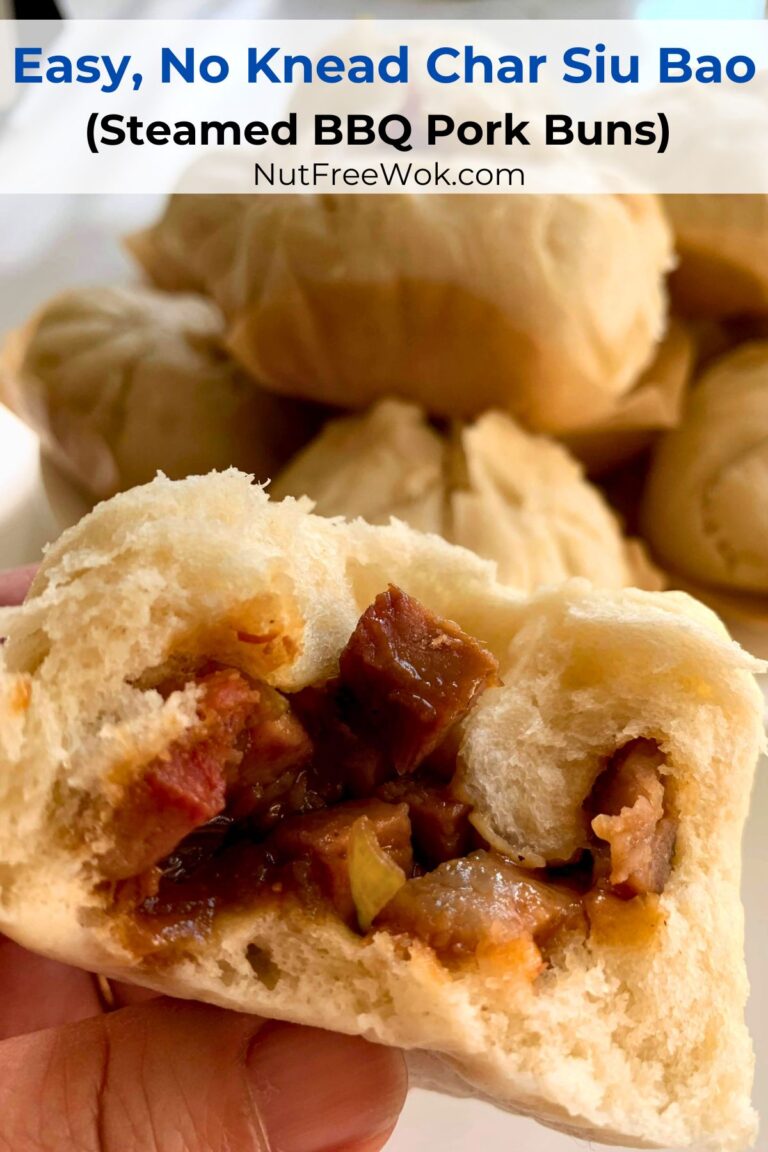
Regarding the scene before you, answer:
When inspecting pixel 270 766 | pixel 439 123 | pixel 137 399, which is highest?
pixel 439 123

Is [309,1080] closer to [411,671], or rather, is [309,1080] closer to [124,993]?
[411,671]

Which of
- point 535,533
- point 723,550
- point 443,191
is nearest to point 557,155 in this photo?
point 443,191

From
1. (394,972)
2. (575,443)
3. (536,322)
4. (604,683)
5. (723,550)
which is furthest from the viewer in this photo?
(575,443)

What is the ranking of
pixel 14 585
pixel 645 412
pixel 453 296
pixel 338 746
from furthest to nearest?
pixel 645 412 → pixel 453 296 → pixel 14 585 → pixel 338 746

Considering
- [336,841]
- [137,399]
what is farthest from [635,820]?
[137,399]

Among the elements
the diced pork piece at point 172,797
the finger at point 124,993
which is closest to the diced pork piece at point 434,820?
the diced pork piece at point 172,797

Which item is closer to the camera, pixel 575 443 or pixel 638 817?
pixel 638 817

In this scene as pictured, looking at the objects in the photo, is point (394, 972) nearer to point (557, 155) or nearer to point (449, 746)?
point (449, 746)
